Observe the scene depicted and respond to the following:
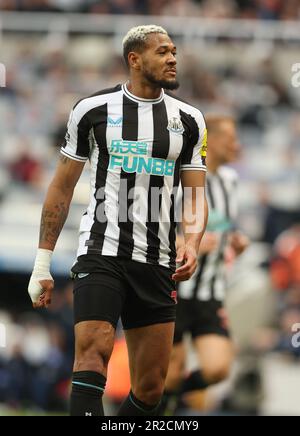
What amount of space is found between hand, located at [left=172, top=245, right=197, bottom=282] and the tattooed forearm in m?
0.72

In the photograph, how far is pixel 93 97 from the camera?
7027 millimetres

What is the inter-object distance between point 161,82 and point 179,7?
1218 cm

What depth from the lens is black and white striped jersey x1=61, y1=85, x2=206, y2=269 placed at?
6.95m

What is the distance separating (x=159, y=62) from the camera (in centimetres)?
703

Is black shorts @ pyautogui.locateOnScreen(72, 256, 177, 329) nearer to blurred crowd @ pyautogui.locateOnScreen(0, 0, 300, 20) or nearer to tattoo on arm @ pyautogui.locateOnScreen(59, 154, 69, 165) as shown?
tattoo on arm @ pyautogui.locateOnScreen(59, 154, 69, 165)

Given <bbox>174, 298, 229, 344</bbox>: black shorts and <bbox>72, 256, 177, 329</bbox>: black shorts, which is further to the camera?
<bbox>174, 298, 229, 344</bbox>: black shorts

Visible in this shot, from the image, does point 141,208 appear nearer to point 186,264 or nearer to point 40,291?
point 186,264

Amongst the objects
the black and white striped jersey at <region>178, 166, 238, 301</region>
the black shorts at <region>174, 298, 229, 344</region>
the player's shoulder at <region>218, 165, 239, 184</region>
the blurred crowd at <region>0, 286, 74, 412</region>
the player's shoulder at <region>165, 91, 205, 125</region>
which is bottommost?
the blurred crowd at <region>0, 286, 74, 412</region>

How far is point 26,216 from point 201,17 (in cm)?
422

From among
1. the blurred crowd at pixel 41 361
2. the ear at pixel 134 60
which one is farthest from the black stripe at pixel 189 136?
the blurred crowd at pixel 41 361

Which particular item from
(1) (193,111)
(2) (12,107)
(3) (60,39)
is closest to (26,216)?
(2) (12,107)

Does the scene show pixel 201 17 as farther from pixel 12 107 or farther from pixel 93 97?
pixel 93 97

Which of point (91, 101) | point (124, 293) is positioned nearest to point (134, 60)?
point (91, 101)

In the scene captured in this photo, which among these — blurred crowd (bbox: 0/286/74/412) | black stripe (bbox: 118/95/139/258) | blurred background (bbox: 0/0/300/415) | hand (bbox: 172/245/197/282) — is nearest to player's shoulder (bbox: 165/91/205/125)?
black stripe (bbox: 118/95/139/258)
